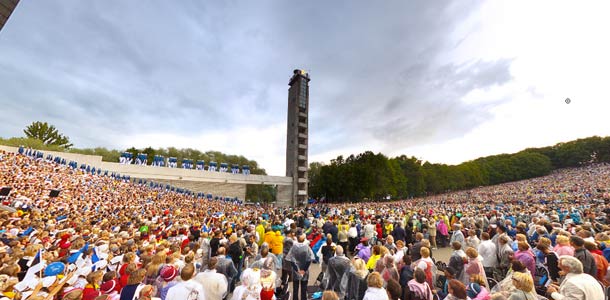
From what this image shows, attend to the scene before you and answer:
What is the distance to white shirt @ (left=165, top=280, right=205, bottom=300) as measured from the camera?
3.68m

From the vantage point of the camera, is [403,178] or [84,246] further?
[403,178]

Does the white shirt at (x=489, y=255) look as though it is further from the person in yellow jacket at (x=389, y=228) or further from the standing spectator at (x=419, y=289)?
the person in yellow jacket at (x=389, y=228)

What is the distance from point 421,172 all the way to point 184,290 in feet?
255

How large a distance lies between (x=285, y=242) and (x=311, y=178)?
71.4 metres

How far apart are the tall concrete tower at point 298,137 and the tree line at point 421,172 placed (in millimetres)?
10216

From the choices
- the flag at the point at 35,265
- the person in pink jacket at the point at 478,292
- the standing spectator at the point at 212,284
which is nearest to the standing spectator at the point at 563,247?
the person in pink jacket at the point at 478,292

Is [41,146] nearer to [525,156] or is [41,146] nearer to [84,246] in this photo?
[84,246]

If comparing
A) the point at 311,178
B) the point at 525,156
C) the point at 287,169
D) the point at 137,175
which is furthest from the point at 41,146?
the point at 525,156

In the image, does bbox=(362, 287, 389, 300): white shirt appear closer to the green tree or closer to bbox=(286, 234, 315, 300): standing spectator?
bbox=(286, 234, 315, 300): standing spectator

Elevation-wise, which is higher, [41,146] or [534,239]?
[41,146]

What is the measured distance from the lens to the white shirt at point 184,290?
3.68m

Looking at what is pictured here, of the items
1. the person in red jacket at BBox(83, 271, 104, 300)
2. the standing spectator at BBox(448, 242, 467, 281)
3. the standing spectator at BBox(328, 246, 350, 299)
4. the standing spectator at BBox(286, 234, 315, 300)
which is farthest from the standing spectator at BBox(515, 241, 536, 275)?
the person in red jacket at BBox(83, 271, 104, 300)

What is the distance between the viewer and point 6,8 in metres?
10.0

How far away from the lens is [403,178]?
64.9m
